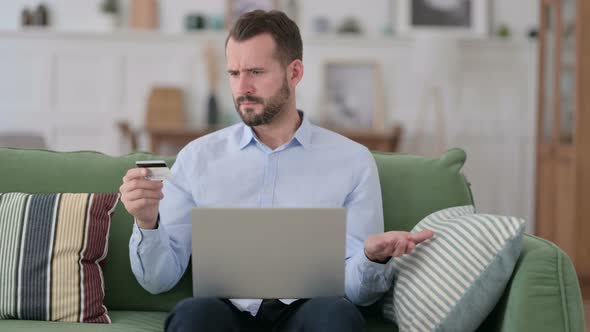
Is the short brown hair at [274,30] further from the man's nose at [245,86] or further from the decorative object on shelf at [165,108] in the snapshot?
the decorative object on shelf at [165,108]

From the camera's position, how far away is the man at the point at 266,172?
1784mm

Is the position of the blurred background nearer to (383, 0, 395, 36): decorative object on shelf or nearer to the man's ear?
(383, 0, 395, 36): decorative object on shelf

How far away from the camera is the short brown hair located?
1926 millimetres

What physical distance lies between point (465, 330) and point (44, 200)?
1.08 m

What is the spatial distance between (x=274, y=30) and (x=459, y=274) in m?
0.79

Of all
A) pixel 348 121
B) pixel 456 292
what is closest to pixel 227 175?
pixel 456 292

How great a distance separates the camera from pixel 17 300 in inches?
72.3

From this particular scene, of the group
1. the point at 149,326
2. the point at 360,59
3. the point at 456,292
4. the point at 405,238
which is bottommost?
the point at 149,326

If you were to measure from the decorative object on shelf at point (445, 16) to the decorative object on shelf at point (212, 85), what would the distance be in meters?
1.39

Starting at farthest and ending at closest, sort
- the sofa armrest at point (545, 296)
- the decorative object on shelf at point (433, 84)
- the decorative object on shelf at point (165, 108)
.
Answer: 1. the decorative object on shelf at point (165, 108)
2. the decorative object on shelf at point (433, 84)
3. the sofa armrest at point (545, 296)

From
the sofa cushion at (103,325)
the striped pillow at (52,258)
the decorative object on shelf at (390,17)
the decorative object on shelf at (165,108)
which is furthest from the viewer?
the decorative object on shelf at (390,17)

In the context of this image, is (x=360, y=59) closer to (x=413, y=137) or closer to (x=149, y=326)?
(x=413, y=137)

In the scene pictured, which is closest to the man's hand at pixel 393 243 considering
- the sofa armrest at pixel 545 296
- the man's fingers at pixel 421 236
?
the man's fingers at pixel 421 236

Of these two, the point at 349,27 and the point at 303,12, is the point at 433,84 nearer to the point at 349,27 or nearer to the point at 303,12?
the point at 349,27
